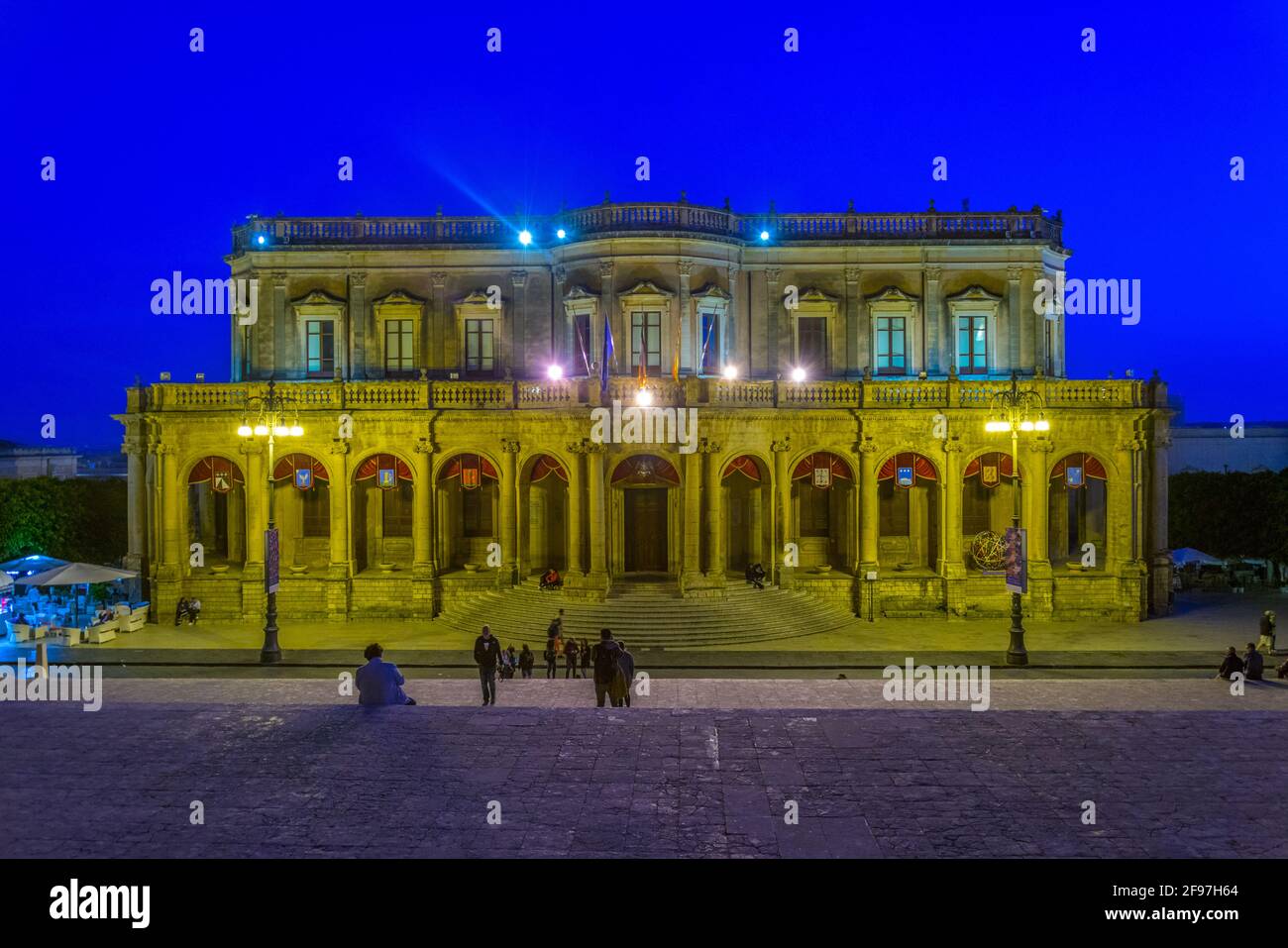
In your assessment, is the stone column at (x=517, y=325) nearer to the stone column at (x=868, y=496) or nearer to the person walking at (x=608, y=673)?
the stone column at (x=868, y=496)

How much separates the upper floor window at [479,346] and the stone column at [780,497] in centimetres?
1207

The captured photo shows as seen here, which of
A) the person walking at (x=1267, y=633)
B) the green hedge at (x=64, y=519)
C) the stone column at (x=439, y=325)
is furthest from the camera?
the green hedge at (x=64, y=519)

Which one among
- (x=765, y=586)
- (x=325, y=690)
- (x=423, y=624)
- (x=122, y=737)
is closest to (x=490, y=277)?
(x=423, y=624)

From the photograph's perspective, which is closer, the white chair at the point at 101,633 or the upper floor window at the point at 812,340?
the white chair at the point at 101,633

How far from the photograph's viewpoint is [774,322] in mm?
38562

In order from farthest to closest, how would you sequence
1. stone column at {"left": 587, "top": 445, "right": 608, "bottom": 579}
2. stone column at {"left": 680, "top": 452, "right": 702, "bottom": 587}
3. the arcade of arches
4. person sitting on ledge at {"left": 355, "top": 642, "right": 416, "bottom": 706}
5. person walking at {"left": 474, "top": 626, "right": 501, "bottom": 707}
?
the arcade of arches
stone column at {"left": 587, "top": 445, "right": 608, "bottom": 579}
stone column at {"left": 680, "top": 452, "right": 702, "bottom": 587}
person walking at {"left": 474, "top": 626, "right": 501, "bottom": 707}
person sitting on ledge at {"left": 355, "top": 642, "right": 416, "bottom": 706}

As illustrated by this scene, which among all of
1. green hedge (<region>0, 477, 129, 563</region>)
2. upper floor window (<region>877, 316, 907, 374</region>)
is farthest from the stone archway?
green hedge (<region>0, 477, 129, 563</region>)

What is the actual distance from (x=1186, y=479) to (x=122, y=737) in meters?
46.9

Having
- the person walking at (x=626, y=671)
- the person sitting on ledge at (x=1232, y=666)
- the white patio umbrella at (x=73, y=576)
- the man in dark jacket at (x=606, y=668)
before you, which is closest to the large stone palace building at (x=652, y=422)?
the white patio umbrella at (x=73, y=576)

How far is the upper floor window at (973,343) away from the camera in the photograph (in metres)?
38.8

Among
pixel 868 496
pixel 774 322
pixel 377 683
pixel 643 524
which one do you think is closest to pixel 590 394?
pixel 643 524

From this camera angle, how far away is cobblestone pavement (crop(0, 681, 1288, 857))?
9719mm

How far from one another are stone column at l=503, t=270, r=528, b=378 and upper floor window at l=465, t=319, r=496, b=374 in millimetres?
700

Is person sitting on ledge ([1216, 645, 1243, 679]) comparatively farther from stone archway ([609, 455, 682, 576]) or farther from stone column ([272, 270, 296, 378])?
stone column ([272, 270, 296, 378])
